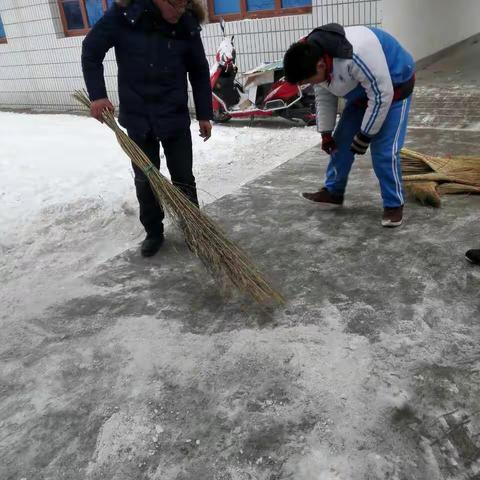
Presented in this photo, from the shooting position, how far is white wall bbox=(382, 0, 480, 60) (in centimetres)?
688

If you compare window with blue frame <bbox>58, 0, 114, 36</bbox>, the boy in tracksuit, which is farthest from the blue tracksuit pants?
window with blue frame <bbox>58, 0, 114, 36</bbox>

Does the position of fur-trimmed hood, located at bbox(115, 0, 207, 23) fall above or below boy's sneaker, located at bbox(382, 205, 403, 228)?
above

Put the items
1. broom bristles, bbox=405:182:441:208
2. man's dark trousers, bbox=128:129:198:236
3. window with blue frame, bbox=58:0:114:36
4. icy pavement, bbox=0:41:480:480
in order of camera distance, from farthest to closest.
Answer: window with blue frame, bbox=58:0:114:36, broom bristles, bbox=405:182:441:208, man's dark trousers, bbox=128:129:198:236, icy pavement, bbox=0:41:480:480

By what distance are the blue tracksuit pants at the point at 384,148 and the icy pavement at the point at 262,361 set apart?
0.90ft

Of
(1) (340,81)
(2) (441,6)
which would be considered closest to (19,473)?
(1) (340,81)

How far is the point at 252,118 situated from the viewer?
718cm

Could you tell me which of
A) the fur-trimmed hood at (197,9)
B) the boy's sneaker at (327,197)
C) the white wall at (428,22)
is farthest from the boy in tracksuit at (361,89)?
the white wall at (428,22)

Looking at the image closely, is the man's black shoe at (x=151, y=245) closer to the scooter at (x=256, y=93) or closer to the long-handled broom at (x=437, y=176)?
the long-handled broom at (x=437, y=176)

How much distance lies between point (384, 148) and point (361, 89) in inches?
15.2

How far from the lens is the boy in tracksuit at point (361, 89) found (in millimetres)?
2564

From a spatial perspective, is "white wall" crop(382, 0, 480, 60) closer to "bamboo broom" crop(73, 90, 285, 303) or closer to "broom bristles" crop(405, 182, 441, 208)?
"broom bristles" crop(405, 182, 441, 208)

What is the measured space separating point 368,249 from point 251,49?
5.31m

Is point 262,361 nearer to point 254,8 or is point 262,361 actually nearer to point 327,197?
point 327,197

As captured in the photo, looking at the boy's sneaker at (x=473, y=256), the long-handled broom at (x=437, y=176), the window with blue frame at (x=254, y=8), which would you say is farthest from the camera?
the window with blue frame at (x=254, y=8)
